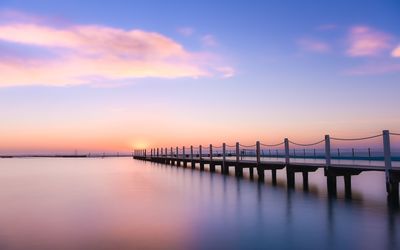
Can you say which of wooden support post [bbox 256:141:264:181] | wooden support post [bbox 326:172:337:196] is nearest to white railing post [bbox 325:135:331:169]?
wooden support post [bbox 326:172:337:196]

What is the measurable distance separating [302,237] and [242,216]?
9.83 feet

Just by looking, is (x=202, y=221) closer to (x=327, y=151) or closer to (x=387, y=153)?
(x=387, y=153)

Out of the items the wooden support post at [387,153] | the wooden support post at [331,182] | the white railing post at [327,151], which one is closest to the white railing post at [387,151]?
the wooden support post at [387,153]

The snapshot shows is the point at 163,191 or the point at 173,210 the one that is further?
the point at 163,191

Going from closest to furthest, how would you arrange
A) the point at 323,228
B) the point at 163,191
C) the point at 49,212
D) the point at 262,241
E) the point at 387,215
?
the point at 262,241
the point at 323,228
the point at 387,215
the point at 49,212
the point at 163,191

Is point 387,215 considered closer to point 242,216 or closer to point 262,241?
point 242,216

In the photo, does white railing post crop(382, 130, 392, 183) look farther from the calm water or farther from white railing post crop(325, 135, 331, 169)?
white railing post crop(325, 135, 331, 169)

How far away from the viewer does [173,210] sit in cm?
1318

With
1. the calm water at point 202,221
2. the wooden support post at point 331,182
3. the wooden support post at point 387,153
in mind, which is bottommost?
the calm water at point 202,221

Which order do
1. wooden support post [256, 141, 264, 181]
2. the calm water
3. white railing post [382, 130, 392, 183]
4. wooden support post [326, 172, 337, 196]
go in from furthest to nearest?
wooden support post [256, 141, 264, 181], wooden support post [326, 172, 337, 196], white railing post [382, 130, 392, 183], the calm water

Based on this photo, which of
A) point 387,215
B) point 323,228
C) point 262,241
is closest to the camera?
point 262,241

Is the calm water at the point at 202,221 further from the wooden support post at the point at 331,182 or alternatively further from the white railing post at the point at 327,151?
the white railing post at the point at 327,151

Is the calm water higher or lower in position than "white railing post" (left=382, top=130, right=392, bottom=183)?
lower

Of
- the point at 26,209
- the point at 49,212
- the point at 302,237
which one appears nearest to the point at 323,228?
the point at 302,237
